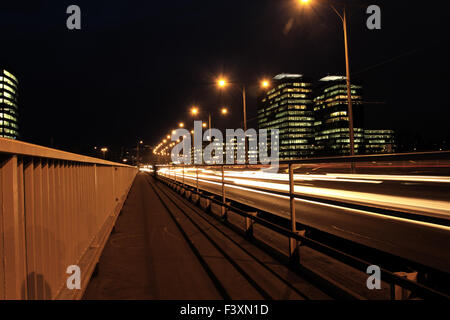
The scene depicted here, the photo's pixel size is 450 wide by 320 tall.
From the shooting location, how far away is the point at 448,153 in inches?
104

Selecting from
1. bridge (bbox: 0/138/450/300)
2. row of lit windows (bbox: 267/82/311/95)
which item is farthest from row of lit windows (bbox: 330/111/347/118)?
bridge (bbox: 0/138/450/300)

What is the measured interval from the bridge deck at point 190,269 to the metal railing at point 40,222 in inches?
22.8

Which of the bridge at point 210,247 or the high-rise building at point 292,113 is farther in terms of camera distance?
the high-rise building at point 292,113

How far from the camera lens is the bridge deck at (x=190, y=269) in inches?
164

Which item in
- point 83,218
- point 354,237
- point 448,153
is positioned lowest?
point 354,237

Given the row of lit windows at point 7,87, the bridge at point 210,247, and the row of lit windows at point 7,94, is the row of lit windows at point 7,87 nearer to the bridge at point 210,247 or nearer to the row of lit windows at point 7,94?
the row of lit windows at point 7,94

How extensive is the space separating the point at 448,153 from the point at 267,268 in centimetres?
320

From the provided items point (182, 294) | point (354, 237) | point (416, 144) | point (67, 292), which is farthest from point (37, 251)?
point (416, 144)

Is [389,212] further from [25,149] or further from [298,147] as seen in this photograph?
[298,147]

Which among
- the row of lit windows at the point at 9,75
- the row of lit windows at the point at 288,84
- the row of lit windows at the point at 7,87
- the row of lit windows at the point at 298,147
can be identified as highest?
the row of lit windows at the point at 288,84

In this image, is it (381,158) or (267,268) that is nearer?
(381,158)

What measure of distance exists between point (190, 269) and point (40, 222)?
2.86m

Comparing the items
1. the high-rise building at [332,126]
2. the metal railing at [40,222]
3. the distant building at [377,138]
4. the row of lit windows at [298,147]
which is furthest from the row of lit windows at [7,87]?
the distant building at [377,138]
